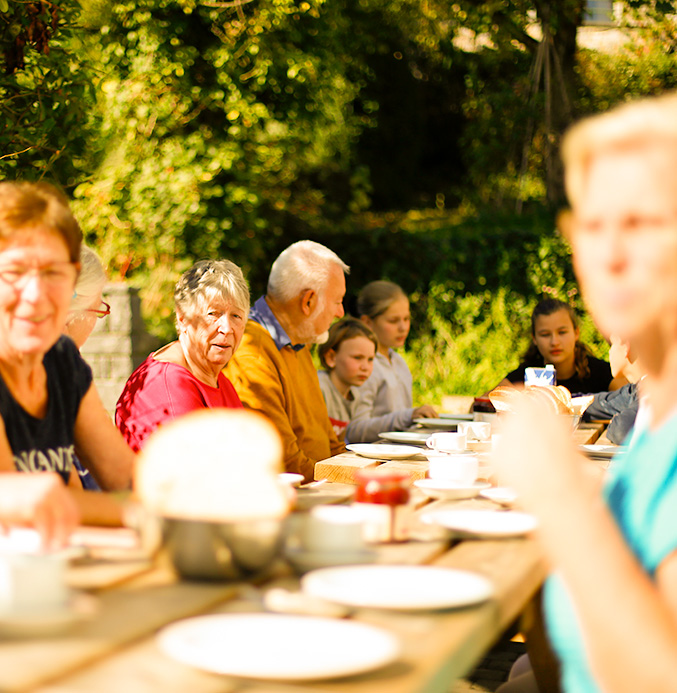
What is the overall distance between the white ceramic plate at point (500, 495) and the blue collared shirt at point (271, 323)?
182 cm

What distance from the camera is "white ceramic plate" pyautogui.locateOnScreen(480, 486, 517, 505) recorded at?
2104 millimetres

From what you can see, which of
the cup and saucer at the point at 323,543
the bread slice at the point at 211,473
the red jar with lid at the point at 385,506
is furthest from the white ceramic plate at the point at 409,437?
the bread slice at the point at 211,473

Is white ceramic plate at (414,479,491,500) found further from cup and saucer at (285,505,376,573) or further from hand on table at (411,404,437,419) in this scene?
hand on table at (411,404,437,419)

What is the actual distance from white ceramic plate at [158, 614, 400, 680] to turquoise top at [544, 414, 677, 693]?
0.31m

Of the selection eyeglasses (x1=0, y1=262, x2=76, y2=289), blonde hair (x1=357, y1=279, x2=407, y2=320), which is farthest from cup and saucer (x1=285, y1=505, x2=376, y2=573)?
blonde hair (x1=357, y1=279, x2=407, y2=320)

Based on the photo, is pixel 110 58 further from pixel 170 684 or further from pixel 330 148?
pixel 170 684

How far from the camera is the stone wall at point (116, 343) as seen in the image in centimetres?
617

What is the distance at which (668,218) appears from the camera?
43.1 inches

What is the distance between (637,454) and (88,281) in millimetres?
1933

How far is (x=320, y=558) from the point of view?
1.48m

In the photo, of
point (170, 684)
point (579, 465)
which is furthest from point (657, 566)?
point (170, 684)

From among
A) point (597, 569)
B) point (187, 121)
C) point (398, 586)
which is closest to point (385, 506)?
point (398, 586)

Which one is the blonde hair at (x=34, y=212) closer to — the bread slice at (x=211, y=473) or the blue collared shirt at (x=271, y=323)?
the bread slice at (x=211, y=473)

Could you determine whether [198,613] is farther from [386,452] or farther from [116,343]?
[116,343]
